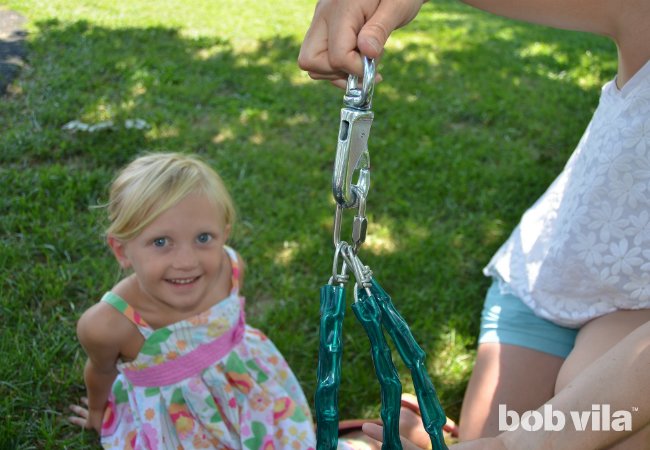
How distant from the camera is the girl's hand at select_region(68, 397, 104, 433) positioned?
2172 mm

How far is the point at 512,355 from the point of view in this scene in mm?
2240

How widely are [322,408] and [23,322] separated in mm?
1706

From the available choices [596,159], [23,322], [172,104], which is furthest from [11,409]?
[172,104]

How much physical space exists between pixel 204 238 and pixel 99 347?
44cm

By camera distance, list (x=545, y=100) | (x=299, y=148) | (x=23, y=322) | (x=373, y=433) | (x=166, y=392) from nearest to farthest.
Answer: (x=373, y=433), (x=166, y=392), (x=23, y=322), (x=299, y=148), (x=545, y=100)

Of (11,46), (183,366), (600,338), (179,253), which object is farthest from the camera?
(11,46)

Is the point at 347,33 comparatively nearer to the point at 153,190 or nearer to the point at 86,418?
the point at 153,190

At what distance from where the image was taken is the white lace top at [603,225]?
6.29 ft

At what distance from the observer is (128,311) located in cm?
204

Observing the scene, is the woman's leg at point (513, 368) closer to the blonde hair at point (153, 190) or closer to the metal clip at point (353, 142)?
the blonde hair at point (153, 190)

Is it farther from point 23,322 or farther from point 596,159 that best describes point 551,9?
point 23,322

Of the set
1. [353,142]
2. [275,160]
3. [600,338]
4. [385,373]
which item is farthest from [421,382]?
[275,160]

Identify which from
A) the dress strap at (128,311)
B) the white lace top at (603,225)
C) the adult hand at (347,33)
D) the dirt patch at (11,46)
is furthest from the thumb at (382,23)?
the dirt patch at (11,46)

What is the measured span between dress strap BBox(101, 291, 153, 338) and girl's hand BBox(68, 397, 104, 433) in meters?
0.34
